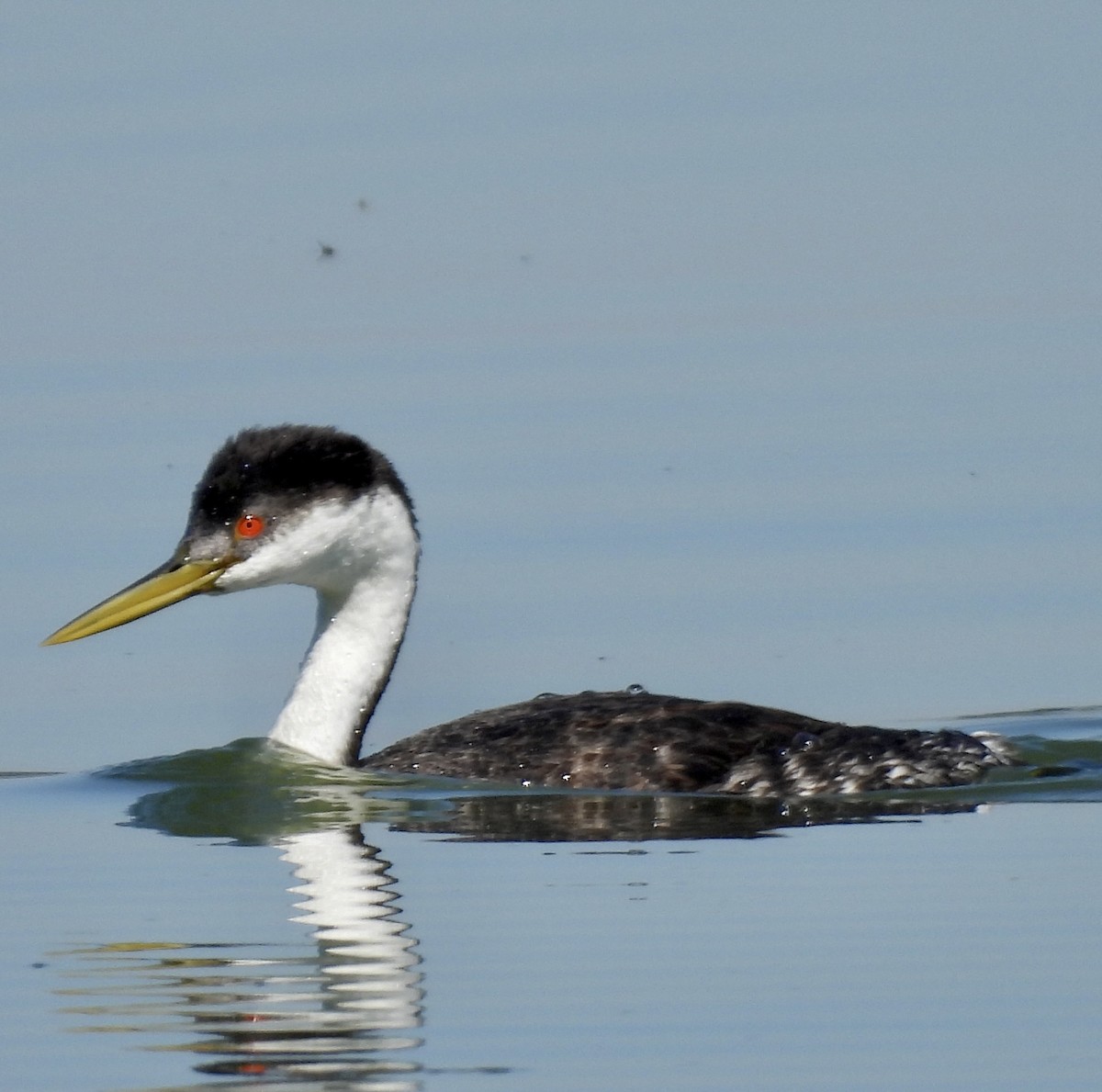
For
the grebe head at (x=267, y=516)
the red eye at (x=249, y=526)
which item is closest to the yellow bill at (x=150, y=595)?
the grebe head at (x=267, y=516)

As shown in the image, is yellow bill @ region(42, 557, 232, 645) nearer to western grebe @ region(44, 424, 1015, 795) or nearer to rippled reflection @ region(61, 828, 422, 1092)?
western grebe @ region(44, 424, 1015, 795)

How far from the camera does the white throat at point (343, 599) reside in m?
12.9

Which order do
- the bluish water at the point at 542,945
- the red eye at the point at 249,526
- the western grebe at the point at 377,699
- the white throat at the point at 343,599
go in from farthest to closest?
1. the white throat at the point at 343,599
2. the red eye at the point at 249,526
3. the western grebe at the point at 377,699
4. the bluish water at the point at 542,945

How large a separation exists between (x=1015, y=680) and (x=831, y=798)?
2.23 m

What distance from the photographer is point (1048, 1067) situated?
27.9ft

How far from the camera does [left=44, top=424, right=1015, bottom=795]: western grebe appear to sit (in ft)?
40.3

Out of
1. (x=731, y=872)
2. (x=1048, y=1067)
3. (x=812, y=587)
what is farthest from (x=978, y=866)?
(x=812, y=587)

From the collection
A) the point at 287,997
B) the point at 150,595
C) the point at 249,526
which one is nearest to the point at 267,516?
the point at 249,526

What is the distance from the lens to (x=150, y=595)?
42.1ft

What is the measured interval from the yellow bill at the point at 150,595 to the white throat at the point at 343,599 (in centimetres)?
9

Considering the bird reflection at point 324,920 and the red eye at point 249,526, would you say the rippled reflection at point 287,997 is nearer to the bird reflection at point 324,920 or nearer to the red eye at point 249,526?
the bird reflection at point 324,920

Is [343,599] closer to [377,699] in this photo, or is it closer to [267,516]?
[377,699]

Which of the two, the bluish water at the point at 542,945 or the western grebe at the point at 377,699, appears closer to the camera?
the bluish water at the point at 542,945

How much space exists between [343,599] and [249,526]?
0.70 meters
